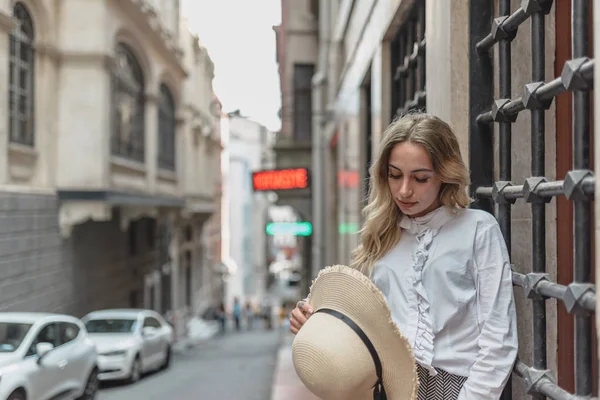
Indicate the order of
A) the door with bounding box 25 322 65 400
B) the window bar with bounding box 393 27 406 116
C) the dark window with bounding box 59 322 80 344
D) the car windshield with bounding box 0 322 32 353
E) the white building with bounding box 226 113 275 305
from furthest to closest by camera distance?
the white building with bounding box 226 113 275 305 < the window bar with bounding box 393 27 406 116 < the dark window with bounding box 59 322 80 344 < the door with bounding box 25 322 65 400 < the car windshield with bounding box 0 322 32 353

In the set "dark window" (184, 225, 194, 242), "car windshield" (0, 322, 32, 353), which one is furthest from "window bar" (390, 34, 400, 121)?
"dark window" (184, 225, 194, 242)

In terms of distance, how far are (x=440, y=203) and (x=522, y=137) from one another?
2.72ft

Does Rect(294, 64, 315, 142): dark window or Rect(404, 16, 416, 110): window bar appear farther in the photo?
Rect(294, 64, 315, 142): dark window

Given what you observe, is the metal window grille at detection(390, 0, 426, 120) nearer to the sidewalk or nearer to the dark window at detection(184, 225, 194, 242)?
the sidewalk

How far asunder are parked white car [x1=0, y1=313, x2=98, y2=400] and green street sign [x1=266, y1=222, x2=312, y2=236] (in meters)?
11.1

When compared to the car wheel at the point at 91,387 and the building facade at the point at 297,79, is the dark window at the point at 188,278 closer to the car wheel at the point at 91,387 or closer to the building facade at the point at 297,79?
the building facade at the point at 297,79

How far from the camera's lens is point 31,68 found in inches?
198

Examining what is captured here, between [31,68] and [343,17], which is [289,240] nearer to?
[343,17]

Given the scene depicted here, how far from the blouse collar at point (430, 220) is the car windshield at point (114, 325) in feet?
18.3

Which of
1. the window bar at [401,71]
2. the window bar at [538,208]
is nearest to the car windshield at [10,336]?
the window bar at [538,208]

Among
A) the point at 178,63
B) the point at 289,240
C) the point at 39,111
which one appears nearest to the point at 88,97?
the point at 39,111

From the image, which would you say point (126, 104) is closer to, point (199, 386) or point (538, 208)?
point (199, 386)

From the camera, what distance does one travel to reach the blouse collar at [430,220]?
250 cm

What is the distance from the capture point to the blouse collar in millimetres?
2502
